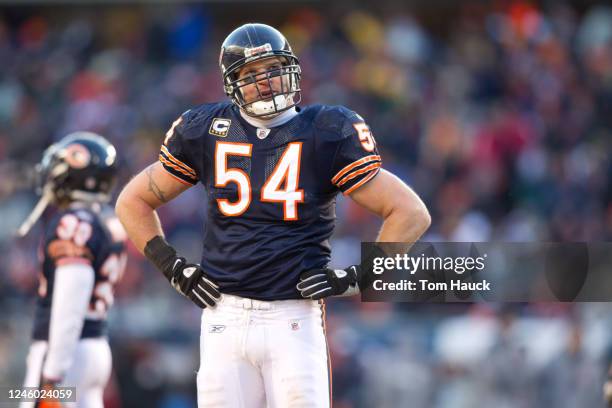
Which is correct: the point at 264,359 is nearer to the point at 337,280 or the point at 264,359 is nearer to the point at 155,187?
the point at 337,280

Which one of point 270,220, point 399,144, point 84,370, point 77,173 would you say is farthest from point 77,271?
point 399,144

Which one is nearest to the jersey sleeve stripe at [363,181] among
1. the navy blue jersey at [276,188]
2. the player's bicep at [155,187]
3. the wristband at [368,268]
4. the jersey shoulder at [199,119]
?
the navy blue jersey at [276,188]

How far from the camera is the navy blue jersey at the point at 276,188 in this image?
446 centimetres

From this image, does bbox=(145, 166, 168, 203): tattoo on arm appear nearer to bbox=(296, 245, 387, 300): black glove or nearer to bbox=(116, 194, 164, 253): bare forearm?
bbox=(116, 194, 164, 253): bare forearm

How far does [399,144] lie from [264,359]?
7117 mm

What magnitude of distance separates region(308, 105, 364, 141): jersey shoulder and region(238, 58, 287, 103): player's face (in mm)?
214

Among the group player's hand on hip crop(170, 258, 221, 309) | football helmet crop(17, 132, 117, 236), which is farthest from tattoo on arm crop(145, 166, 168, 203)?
football helmet crop(17, 132, 117, 236)

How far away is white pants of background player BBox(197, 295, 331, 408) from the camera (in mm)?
4375

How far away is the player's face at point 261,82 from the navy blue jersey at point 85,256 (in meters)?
1.59

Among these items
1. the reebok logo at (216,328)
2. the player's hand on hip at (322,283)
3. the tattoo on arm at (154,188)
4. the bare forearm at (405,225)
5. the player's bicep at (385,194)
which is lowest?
the reebok logo at (216,328)

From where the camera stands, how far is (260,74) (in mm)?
4590

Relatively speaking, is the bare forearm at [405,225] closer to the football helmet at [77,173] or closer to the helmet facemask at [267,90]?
the helmet facemask at [267,90]

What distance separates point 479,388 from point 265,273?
183 inches

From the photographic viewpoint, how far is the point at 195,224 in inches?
429
